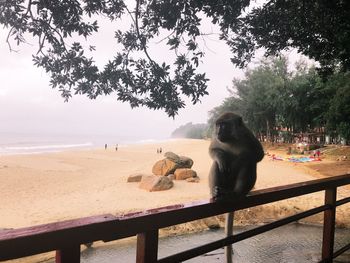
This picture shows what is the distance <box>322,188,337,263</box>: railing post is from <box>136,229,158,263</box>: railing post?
6.12ft

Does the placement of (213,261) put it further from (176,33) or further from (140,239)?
(140,239)

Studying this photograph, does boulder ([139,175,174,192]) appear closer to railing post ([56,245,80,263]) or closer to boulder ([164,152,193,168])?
boulder ([164,152,193,168])

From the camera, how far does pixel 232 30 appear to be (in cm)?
409

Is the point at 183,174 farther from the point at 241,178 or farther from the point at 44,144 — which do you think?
the point at 44,144

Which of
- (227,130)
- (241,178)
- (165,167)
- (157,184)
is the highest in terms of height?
(227,130)

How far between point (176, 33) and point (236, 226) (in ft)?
21.4

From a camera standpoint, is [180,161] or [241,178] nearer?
[241,178]

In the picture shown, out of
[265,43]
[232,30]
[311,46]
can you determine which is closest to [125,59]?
[232,30]

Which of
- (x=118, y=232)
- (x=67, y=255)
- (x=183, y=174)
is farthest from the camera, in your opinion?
(x=183, y=174)

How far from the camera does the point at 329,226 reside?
2904 millimetres

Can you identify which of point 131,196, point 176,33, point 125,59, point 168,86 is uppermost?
point 176,33

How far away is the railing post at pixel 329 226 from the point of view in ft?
9.23

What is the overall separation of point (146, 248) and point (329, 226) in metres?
2.04

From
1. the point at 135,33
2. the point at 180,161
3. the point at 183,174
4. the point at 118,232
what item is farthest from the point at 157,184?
the point at 118,232
